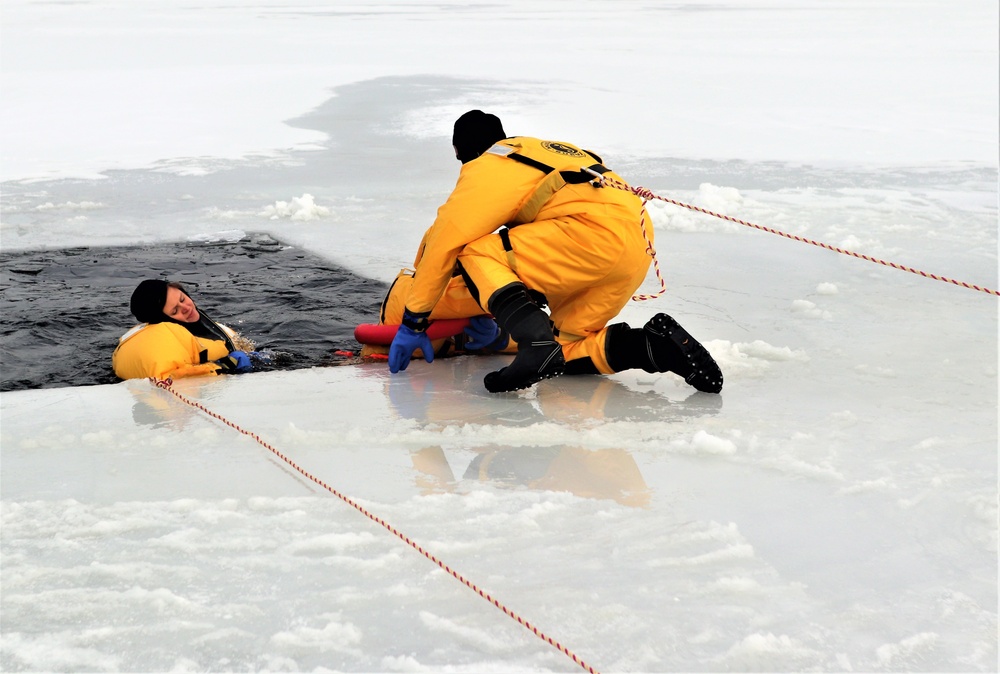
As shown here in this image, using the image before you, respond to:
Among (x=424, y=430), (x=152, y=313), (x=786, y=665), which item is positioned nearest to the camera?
(x=786, y=665)

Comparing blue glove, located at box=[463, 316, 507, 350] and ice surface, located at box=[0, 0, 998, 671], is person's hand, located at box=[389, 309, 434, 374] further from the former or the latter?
blue glove, located at box=[463, 316, 507, 350]

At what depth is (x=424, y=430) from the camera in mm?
3242

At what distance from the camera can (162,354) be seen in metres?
3.95

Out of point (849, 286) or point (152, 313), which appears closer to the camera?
point (152, 313)

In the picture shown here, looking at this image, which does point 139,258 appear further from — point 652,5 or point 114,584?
point 652,5

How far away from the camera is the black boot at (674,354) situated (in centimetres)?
350

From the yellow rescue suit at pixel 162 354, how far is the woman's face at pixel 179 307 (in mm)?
88

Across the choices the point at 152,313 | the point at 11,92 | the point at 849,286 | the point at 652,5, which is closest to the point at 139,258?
the point at 152,313

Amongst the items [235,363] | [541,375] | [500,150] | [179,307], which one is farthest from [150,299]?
[541,375]

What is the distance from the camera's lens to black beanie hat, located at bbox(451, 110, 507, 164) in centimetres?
378

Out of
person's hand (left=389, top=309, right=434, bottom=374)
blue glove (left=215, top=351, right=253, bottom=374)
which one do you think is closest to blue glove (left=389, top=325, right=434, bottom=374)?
person's hand (left=389, top=309, right=434, bottom=374)

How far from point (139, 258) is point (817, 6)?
22901mm

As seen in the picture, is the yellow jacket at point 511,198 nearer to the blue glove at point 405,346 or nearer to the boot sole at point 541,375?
the blue glove at point 405,346

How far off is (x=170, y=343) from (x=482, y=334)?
1.20m
